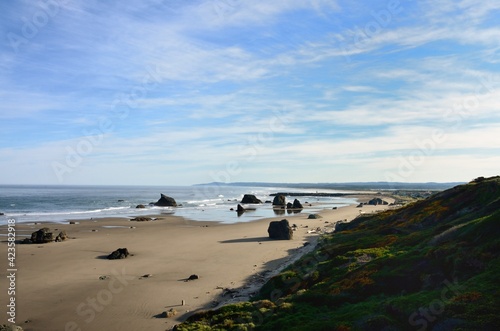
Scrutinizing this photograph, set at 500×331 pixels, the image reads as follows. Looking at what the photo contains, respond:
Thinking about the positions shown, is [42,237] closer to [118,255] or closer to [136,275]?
[118,255]

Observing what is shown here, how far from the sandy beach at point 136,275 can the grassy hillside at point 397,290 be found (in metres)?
4.02

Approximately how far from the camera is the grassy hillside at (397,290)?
10281mm

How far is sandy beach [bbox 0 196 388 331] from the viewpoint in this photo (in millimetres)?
17719

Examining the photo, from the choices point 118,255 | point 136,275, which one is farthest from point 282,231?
point 136,275

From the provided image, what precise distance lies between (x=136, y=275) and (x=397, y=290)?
1799cm

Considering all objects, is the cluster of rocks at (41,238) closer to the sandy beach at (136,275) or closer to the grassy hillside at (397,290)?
the sandy beach at (136,275)

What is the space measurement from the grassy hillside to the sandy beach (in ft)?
13.2

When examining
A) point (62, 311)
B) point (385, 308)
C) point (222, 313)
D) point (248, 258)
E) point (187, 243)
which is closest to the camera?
point (385, 308)

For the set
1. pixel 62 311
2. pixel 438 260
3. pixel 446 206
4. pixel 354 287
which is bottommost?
pixel 62 311

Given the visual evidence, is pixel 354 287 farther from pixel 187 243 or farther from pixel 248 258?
pixel 187 243

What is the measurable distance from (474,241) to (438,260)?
1463 millimetres

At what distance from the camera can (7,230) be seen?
4559 centimetres

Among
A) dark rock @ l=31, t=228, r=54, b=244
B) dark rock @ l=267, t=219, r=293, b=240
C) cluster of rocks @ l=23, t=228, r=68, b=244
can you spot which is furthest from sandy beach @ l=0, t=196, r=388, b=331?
dark rock @ l=31, t=228, r=54, b=244

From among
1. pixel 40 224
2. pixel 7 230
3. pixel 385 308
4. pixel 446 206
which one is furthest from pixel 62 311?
pixel 40 224
